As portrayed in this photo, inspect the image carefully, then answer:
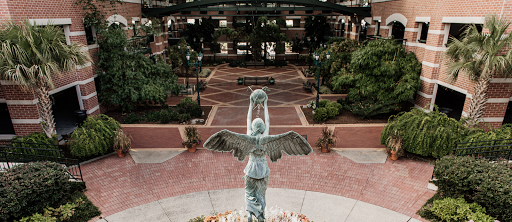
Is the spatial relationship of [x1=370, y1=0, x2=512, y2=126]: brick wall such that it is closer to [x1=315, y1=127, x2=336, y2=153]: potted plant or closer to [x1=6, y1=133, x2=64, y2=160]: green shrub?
[x1=315, y1=127, x2=336, y2=153]: potted plant

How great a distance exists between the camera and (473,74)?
1064 cm

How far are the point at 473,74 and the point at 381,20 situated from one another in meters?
11.0

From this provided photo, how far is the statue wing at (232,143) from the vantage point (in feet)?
18.6

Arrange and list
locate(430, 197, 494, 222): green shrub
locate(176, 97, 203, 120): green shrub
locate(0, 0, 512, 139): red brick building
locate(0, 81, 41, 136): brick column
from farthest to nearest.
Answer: locate(176, 97, 203, 120): green shrub → locate(0, 0, 512, 139): red brick building → locate(0, 81, 41, 136): brick column → locate(430, 197, 494, 222): green shrub

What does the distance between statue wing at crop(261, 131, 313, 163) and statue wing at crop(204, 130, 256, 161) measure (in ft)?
0.89

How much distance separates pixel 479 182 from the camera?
7.43 meters

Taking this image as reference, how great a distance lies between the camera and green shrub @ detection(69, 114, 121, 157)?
36.0 feet

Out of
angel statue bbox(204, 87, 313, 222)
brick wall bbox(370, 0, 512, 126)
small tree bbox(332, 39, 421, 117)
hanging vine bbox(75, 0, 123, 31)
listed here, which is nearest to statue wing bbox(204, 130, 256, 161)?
angel statue bbox(204, 87, 313, 222)

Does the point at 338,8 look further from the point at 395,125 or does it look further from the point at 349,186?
the point at 349,186

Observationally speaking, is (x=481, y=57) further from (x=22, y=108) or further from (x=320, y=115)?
(x=22, y=108)

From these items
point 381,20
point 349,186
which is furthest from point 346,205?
point 381,20

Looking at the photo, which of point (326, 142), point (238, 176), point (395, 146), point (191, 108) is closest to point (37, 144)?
point (238, 176)

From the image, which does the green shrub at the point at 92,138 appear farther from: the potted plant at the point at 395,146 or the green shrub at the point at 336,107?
the green shrub at the point at 336,107

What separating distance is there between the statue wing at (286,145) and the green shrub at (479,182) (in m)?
4.77
